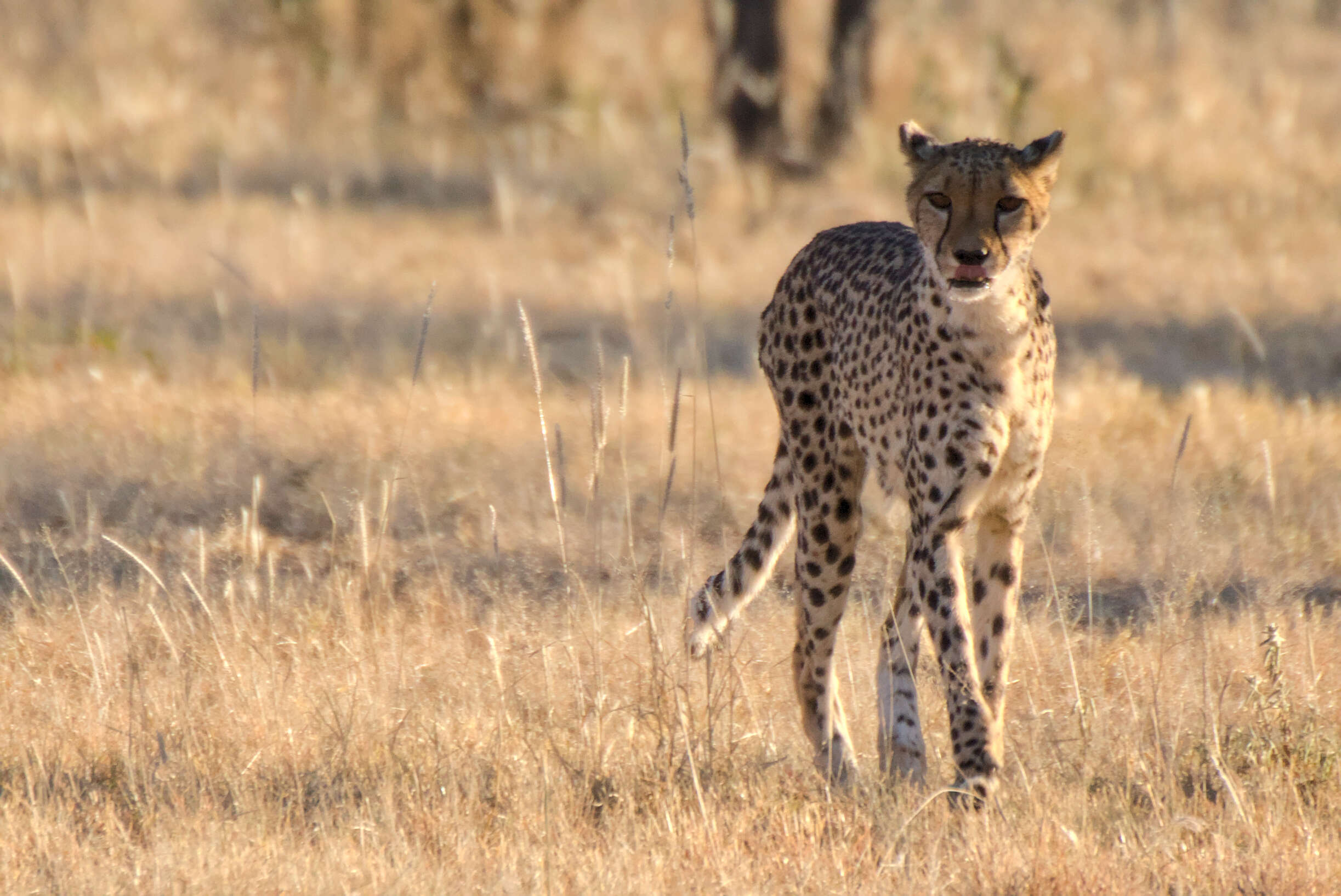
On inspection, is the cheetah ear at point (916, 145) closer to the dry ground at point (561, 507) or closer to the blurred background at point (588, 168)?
the dry ground at point (561, 507)

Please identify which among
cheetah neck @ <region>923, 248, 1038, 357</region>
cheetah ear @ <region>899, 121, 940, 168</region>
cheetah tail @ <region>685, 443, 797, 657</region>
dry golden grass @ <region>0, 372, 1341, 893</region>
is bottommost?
dry golden grass @ <region>0, 372, 1341, 893</region>

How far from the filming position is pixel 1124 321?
811cm

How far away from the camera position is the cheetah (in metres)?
3.18

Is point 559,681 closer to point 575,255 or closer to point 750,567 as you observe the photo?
point 750,567

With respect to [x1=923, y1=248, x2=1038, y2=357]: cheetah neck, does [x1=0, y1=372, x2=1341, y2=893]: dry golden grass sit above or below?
below

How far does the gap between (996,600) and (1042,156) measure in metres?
0.90

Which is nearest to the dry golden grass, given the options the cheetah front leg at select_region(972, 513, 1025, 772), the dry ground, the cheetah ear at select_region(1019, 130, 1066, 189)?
the dry ground

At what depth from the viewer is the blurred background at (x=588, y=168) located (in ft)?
25.3

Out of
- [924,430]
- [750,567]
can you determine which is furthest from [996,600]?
[750,567]

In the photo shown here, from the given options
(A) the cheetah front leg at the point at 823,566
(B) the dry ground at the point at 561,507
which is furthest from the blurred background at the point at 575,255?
(A) the cheetah front leg at the point at 823,566

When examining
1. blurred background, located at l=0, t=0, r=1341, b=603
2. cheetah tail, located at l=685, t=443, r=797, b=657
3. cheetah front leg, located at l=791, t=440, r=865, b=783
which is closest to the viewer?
cheetah front leg, located at l=791, t=440, r=865, b=783

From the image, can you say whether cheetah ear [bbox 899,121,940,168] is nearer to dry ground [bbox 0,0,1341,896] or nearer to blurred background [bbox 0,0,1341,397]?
dry ground [bbox 0,0,1341,896]

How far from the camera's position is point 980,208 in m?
3.11

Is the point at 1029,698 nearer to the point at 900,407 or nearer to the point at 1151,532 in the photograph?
the point at 900,407
